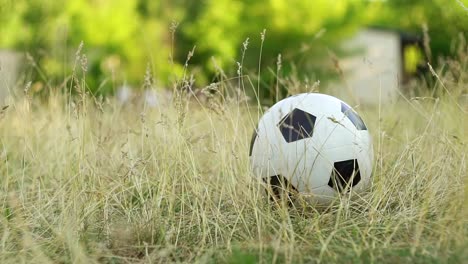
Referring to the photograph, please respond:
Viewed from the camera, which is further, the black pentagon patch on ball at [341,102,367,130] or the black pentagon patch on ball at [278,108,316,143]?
the black pentagon patch on ball at [341,102,367,130]

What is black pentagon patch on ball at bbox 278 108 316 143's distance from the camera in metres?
3.10

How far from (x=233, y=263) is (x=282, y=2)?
16861 millimetres

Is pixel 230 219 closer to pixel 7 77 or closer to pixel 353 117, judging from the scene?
pixel 353 117

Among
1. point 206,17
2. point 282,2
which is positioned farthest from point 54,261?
point 206,17

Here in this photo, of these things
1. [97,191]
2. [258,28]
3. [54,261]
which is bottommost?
[54,261]

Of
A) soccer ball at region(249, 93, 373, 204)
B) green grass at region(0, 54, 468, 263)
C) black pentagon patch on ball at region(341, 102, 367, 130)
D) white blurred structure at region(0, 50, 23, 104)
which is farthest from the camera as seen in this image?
white blurred structure at region(0, 50, 23, 104)

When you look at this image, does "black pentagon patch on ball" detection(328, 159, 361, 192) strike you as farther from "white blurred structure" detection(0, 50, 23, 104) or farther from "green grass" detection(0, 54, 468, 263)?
"white blurred structure" detection(0, 50, 23, 104)

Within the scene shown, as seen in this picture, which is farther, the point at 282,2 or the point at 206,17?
the point at 206,17

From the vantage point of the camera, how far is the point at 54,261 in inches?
105

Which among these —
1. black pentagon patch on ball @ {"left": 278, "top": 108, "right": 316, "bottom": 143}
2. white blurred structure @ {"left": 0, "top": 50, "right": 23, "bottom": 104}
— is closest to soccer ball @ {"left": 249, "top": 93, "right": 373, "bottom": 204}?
black pentagon patch on ball @ {"left": 278, "top": 108, "right": 316, "bottom": 143}

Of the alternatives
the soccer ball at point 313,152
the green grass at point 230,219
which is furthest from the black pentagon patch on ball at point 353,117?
the green grass at point 230,219

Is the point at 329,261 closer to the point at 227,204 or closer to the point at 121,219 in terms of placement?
the point at 227,204

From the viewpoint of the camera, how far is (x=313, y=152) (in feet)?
10.1

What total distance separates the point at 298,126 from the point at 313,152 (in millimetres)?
156
